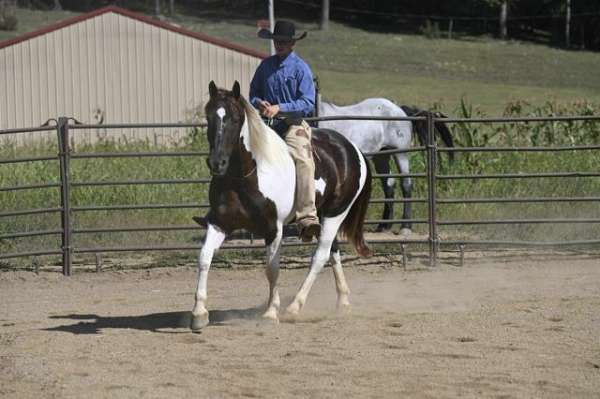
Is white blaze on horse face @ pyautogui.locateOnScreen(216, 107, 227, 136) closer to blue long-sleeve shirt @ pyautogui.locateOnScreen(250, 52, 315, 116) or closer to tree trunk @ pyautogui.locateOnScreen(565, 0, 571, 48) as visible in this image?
blue long-sleeve shirt @ pyautogui.locateOnScreen(250, 52, 315, 116)

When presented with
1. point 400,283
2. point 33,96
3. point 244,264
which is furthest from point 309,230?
point 33,96

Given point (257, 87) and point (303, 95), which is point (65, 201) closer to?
point (257, 87)

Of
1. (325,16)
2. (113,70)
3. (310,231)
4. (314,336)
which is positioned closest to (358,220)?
(310,231)

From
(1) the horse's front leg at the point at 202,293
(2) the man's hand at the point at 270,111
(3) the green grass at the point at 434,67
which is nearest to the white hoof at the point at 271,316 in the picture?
(1) the horse's front leg at the point at 202,293

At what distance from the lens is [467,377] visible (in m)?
6.57

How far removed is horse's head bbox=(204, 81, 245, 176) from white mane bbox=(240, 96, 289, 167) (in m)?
0.14

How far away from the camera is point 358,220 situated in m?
9.44

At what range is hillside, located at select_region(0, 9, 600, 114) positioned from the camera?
39.6 meters

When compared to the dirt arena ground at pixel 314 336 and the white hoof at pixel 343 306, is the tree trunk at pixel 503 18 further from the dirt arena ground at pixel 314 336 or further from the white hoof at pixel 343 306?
the white hoof at pixel 343 306

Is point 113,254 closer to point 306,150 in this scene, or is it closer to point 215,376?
point 306,150

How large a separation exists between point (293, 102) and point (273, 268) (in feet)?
4.01

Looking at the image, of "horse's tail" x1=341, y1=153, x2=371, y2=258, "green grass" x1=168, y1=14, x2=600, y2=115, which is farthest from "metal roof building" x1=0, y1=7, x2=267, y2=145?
"horse's tail" x1=341, y1=153, x2=371, y2=258

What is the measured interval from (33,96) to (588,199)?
16474 mm

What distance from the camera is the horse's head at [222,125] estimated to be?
764cm
